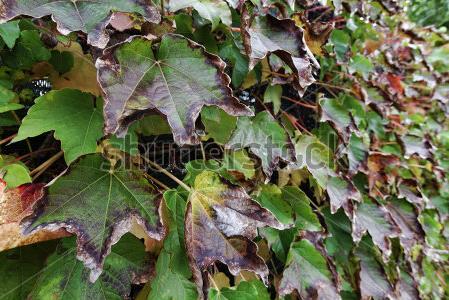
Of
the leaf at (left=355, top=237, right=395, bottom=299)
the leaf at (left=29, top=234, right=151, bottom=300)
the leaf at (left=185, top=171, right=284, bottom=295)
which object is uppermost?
the leaf at (left=185, top=171, right=284, bottom=295)

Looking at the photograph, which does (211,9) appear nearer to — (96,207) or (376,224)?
(96,207)

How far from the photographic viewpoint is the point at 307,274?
87 centimetres

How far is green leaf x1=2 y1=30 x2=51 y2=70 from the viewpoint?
2.16 ft

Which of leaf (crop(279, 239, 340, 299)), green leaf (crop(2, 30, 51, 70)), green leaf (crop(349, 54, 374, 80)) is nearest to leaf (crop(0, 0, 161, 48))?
green leaf (crop(2, 30, 51, 70))

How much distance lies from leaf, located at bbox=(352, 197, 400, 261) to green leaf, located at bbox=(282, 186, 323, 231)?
0.54ft

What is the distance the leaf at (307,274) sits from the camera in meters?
0.84

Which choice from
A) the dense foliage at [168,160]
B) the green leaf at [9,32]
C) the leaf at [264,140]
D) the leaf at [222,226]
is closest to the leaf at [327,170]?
the dense foliage at [168,160]

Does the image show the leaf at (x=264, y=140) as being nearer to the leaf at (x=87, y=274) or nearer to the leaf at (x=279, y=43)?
the leaf at (x=279, y=43)

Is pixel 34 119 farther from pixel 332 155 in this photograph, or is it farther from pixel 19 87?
pixel 332 155

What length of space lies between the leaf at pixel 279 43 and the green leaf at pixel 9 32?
403mm

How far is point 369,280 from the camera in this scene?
43.4 inches

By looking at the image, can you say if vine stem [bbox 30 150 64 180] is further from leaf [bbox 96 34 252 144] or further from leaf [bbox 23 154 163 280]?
leaf [bbox 96 34 252 144]

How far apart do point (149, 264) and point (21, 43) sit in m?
0.49

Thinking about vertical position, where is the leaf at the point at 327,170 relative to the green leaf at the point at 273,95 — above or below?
below
